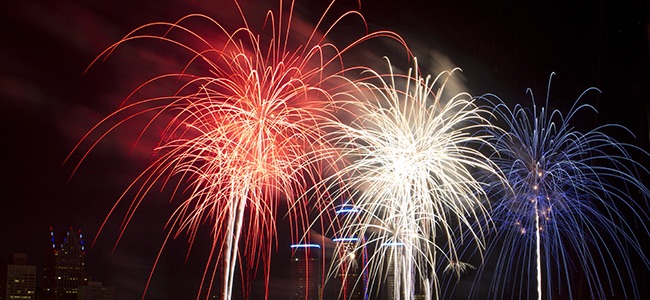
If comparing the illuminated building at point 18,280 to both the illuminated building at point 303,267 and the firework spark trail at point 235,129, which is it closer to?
the firework spark trail at point 235,129

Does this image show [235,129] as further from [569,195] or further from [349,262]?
[569,195]

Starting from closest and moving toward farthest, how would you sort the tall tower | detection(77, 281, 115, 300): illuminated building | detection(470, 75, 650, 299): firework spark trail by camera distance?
the tall tower → detection(77, 281, 115, 300): illuminated building → detection(470, 75, 650, 299): firework spark trail

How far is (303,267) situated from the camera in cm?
1315

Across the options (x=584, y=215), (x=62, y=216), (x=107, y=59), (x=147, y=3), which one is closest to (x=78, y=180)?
(x=62, y=216)

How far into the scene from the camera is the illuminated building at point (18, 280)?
948 cm

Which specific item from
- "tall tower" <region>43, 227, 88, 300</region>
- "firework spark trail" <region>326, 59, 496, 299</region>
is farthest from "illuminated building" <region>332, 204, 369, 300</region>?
"tall tower" <region>43, 227, 88, 300</region>

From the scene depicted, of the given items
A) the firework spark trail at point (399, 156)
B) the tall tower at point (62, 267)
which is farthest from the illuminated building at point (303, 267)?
the tall tower at point (62, 267)

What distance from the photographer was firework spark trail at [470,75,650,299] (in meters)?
12.6

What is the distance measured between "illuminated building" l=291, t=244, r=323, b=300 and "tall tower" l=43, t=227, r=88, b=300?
131 inches

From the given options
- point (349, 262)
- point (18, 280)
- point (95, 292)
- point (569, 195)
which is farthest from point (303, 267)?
point (18, 280)

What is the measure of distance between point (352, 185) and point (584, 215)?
15.4ft

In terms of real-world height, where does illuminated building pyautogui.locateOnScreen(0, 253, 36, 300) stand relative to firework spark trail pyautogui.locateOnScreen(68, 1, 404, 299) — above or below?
below

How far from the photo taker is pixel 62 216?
33.9 feet

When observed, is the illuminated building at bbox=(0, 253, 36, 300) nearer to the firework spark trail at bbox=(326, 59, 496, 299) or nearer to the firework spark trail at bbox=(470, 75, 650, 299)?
the firework spark trail at bbox=(326, 59, 496, 299)
